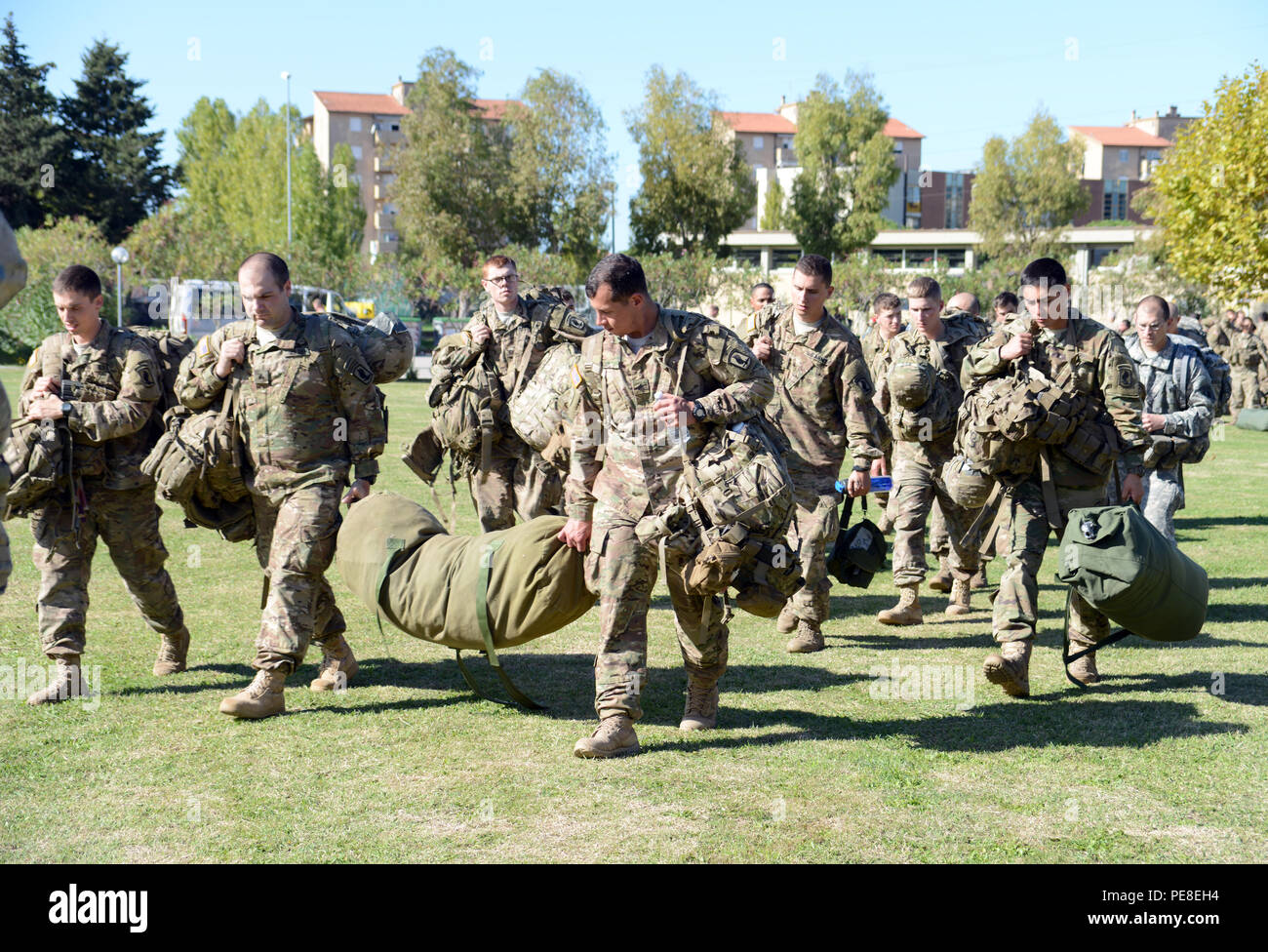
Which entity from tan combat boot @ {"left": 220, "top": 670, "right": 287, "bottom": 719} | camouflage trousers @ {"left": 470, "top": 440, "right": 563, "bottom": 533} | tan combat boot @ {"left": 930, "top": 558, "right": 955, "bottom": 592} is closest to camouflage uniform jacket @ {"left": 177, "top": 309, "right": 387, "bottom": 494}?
tan combat boot @ {"left": 220, "top": 670, "right": 287, "bottom": 719}

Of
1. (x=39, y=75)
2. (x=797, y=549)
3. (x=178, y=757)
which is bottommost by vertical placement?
(x=178, y=757)

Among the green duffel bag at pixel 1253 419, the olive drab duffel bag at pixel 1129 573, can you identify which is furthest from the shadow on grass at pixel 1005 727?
the green duffel bag at pixel 1253 419

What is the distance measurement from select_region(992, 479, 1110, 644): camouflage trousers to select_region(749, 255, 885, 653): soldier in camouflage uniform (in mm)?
1511

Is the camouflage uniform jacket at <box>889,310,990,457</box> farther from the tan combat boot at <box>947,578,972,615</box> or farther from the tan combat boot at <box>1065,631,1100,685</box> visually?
the tan combat boot at <box>1065,631,1100,685</box>

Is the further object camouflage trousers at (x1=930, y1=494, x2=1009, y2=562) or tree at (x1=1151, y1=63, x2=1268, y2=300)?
tree at (x1=1151, y1=63, x2=1268, y2=300)

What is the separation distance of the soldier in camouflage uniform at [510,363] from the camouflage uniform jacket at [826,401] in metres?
1.51

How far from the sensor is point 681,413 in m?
5.57

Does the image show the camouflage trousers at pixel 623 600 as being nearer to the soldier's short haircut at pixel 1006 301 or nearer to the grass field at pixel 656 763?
the grass field at pixel 656 763

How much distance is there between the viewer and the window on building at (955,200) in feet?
298

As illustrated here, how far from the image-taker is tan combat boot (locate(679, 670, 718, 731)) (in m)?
6.26

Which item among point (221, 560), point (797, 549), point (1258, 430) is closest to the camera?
point (797, 549)
